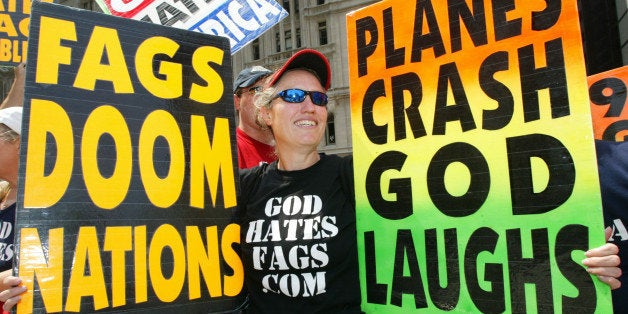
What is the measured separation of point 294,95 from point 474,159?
0.77 metres

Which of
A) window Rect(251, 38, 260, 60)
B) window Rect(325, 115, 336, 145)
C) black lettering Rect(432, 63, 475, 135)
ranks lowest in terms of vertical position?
black lettering Rect(432, 63, 475, 135)

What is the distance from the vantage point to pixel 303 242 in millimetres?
1711

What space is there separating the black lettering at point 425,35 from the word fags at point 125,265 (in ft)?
3.14

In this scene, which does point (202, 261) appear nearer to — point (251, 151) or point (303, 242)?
point (303, 242)

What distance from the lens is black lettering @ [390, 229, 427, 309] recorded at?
1.61m

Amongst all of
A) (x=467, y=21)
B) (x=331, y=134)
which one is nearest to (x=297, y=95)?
(x=467, y=21)

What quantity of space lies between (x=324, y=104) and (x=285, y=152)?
0.26m

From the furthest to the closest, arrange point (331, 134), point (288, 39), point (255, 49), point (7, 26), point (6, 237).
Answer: point (255, 49) < point (288, 39) < point (331, 134) < point (7, 26) < point (6, 237)

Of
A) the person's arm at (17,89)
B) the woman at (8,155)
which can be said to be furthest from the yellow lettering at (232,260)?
the person's arm at (17,89)

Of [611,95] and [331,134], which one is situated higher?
[331,134]

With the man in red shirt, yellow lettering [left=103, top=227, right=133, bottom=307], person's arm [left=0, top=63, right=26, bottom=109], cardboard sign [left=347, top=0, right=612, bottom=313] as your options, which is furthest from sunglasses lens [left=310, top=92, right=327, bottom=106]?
person's arm [left=0, top=63, right=26, bottom=109]

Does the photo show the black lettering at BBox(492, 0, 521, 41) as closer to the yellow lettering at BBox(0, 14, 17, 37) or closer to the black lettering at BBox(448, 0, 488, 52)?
the black lettering at BBox(448, 0, 488, 52)

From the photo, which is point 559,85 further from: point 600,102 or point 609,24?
point 609,24

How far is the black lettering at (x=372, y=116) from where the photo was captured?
5.77 ft
